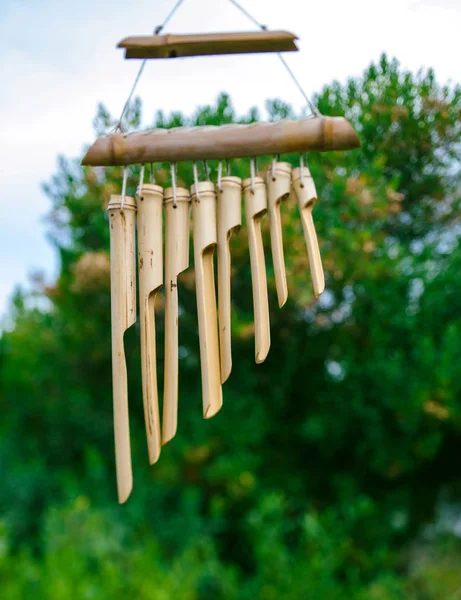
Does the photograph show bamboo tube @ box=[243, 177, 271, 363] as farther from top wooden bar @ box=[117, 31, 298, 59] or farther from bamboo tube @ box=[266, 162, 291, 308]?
top wooden bar @ box=[117, 31, 298, 59]

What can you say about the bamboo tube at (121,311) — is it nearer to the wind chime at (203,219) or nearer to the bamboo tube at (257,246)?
the wind chime at (203,219)

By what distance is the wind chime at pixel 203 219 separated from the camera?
4.10ft

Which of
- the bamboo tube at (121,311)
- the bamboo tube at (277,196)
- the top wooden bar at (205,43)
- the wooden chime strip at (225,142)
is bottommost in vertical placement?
the bamboo tube at (121,311)

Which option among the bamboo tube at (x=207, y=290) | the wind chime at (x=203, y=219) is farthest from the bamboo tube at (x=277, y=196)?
the bamboo tube at (x=207, y=290)

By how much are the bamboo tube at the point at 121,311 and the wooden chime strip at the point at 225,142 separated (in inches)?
3.7

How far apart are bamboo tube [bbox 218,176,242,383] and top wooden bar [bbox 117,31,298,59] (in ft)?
0.89

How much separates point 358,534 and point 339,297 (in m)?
1.26

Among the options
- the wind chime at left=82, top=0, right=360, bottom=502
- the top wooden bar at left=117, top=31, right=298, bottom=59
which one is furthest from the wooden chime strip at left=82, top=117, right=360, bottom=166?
the top wooden bar at left=117, top=31, right=298, bottom=59

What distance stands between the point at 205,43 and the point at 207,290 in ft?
1.60

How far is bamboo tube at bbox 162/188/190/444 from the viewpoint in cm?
124

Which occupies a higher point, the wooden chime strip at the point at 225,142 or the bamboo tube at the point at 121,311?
the wooden chime strip at the point at 225,142

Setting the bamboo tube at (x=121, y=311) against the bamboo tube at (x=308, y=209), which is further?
the bamboo tube at (x=308, y=209)

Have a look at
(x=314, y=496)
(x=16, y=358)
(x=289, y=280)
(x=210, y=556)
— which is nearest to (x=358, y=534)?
(x=314, y=496)

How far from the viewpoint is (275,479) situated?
3.72 m
